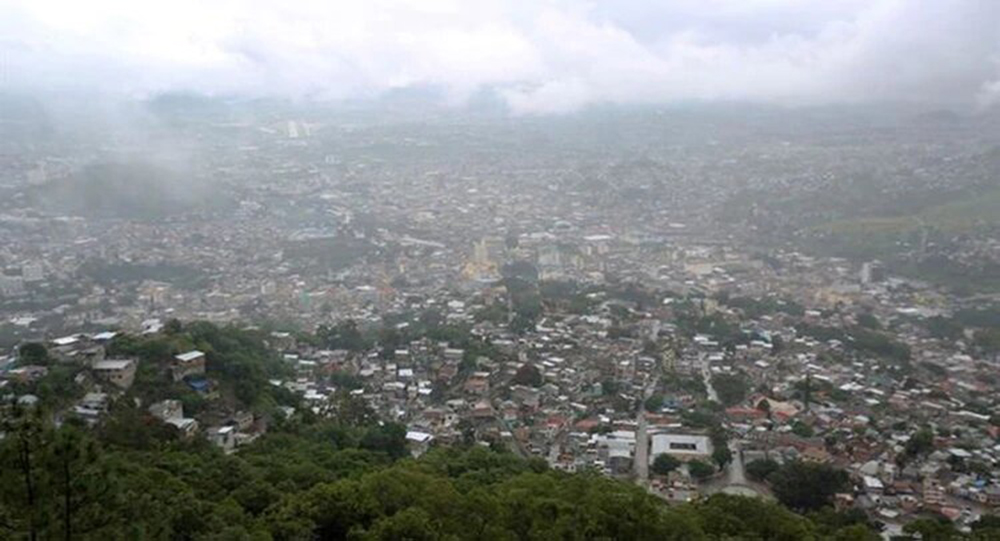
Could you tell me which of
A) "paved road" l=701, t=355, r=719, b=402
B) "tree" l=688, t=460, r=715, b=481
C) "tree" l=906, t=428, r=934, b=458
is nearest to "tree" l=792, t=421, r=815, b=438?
"tree" l=906, t=428, r=934, b=458

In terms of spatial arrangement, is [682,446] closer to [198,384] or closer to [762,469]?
[762,469]

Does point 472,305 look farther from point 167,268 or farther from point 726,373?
point 167,268

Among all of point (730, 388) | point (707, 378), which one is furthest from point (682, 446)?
point (707, 378)

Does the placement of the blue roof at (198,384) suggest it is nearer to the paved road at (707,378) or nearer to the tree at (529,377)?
the tree at (529,377)

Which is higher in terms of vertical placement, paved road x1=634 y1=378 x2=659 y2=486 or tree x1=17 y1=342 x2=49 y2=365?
tree x1=17 y1=342 x2=49 y2=365

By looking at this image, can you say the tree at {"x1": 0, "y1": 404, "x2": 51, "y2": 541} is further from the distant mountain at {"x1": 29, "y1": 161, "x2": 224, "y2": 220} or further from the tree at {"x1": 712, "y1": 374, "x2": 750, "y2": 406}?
the distant mountain at {"x1": 29, "y1": 161, "x2": 224, "y2": 220}

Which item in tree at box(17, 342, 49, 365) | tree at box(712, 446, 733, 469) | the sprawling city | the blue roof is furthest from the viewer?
tree at box(712, 446, 733, 469)
